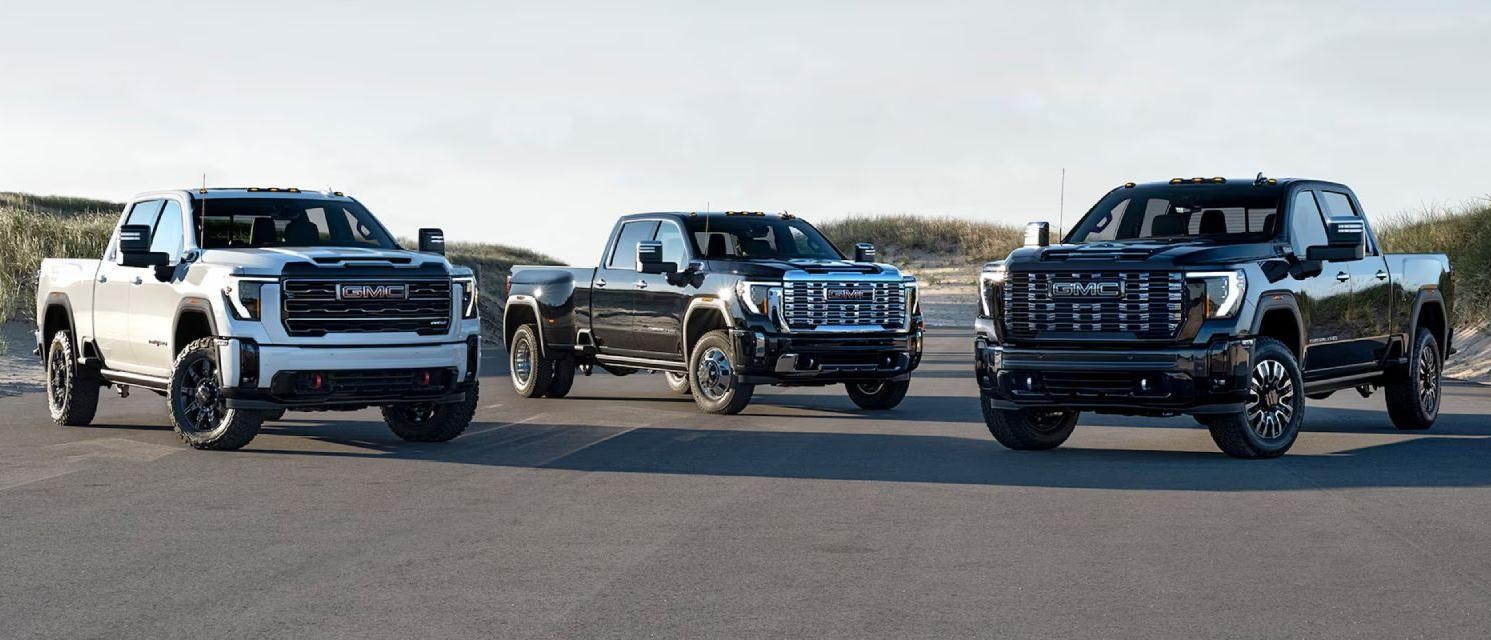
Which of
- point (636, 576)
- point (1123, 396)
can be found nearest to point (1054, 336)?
point (1123, 396)

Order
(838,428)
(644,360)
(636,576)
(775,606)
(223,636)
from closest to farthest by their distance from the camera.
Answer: (223,636)
(775,606)
(636,576)
(838,428)
(644,360)

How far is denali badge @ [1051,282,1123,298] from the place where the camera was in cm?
1404

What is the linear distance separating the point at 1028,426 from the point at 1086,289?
1.57 meters

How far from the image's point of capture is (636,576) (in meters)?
8.84

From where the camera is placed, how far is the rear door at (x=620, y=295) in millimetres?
20484

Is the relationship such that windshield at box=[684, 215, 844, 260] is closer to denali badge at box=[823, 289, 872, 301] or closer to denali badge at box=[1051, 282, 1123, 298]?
denali badge at box=[823, 289, 872, 301]

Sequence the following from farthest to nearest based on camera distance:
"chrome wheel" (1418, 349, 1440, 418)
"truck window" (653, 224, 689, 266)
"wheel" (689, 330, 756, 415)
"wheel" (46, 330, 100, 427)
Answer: "truck window" (653, 224, 689, 266) → "wheel" (689, 330, 756, 415) → "chrome wheel" (1418, 349, 1440, 418) → "wheel" (46, 330, 100, 427)

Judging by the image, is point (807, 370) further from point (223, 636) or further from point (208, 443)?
point (223, 636)

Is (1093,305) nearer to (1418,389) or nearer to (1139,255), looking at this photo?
(1139,255)

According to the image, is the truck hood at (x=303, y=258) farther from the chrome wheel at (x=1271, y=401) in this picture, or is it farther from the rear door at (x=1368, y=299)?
the rear door at (x=1368, y=299)

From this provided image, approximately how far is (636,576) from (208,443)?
701 centimetres

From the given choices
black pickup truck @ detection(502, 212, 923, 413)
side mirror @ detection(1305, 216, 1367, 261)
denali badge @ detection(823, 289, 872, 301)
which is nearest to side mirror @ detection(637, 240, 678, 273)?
black pickup truck @ detection(502, 212, 923, 413)

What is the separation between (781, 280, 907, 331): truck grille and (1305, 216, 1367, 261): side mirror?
5148mm

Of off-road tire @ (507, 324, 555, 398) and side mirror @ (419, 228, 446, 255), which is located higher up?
side mirror @ (419, 228, 446, 255)
